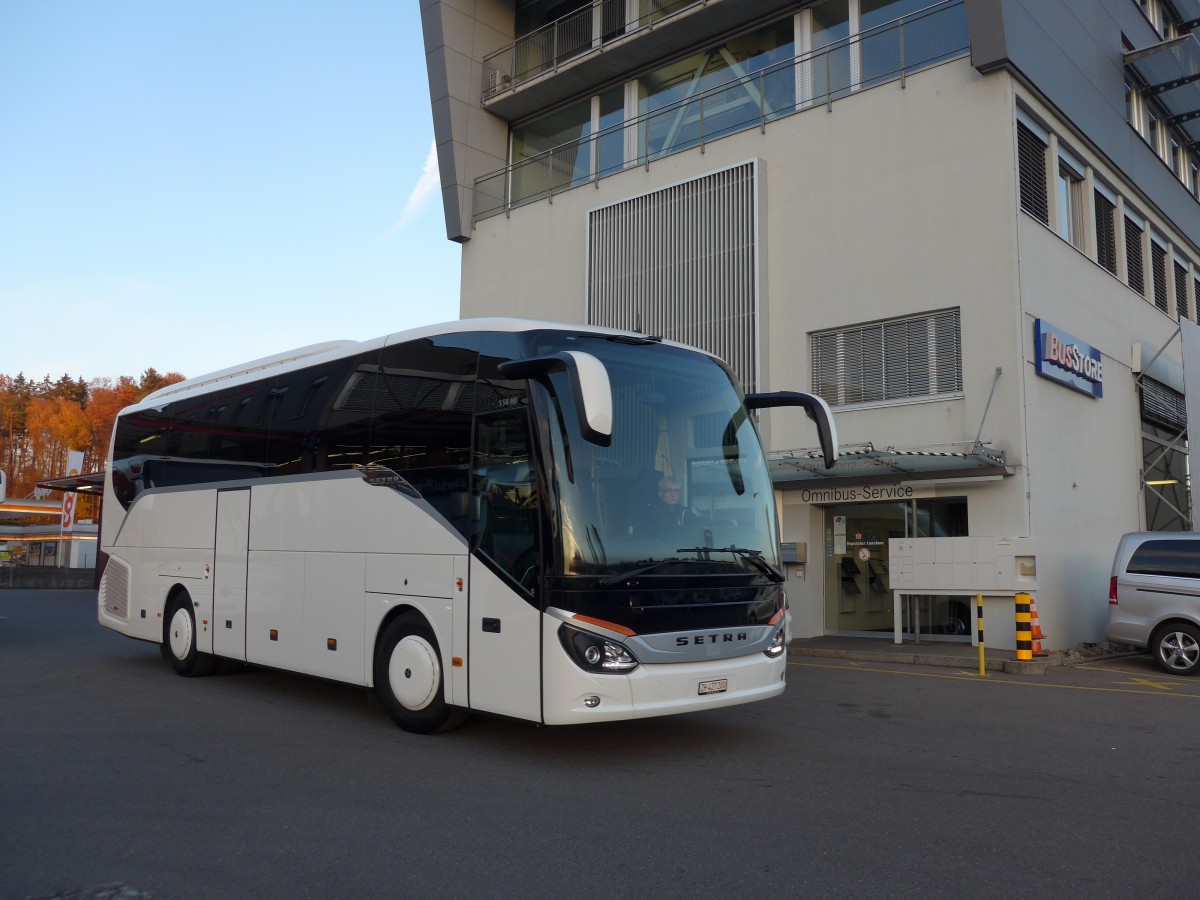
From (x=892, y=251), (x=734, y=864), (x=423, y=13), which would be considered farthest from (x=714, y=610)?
(x=423, y=13)

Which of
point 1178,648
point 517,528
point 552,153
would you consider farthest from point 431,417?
point 552,153

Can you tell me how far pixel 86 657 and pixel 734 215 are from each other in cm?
1370

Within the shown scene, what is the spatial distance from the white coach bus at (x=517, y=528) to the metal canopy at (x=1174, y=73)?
61.3 ft

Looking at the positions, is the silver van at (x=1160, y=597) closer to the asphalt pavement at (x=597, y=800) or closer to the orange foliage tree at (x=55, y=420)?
the asphalt pavement at (x=597, y=800)

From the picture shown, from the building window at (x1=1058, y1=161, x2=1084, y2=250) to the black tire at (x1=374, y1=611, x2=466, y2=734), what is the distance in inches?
630

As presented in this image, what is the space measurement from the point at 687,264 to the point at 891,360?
5049 mm

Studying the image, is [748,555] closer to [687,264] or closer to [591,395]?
[591,395]

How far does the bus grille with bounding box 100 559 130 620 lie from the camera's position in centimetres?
1322

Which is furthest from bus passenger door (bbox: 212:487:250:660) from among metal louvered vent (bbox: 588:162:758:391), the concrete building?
metal louvered vent (bbox: 588:162:758:391)

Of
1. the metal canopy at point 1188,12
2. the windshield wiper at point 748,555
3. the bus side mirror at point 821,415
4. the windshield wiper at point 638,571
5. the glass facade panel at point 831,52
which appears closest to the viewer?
the windshield wiper at point 638,571

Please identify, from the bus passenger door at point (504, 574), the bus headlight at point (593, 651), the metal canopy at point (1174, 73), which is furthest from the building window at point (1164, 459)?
the bus passenger door at point (504, 574)

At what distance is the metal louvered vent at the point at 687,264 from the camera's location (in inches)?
777

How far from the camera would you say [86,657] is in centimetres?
1411

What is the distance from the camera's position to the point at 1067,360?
1764 cm
